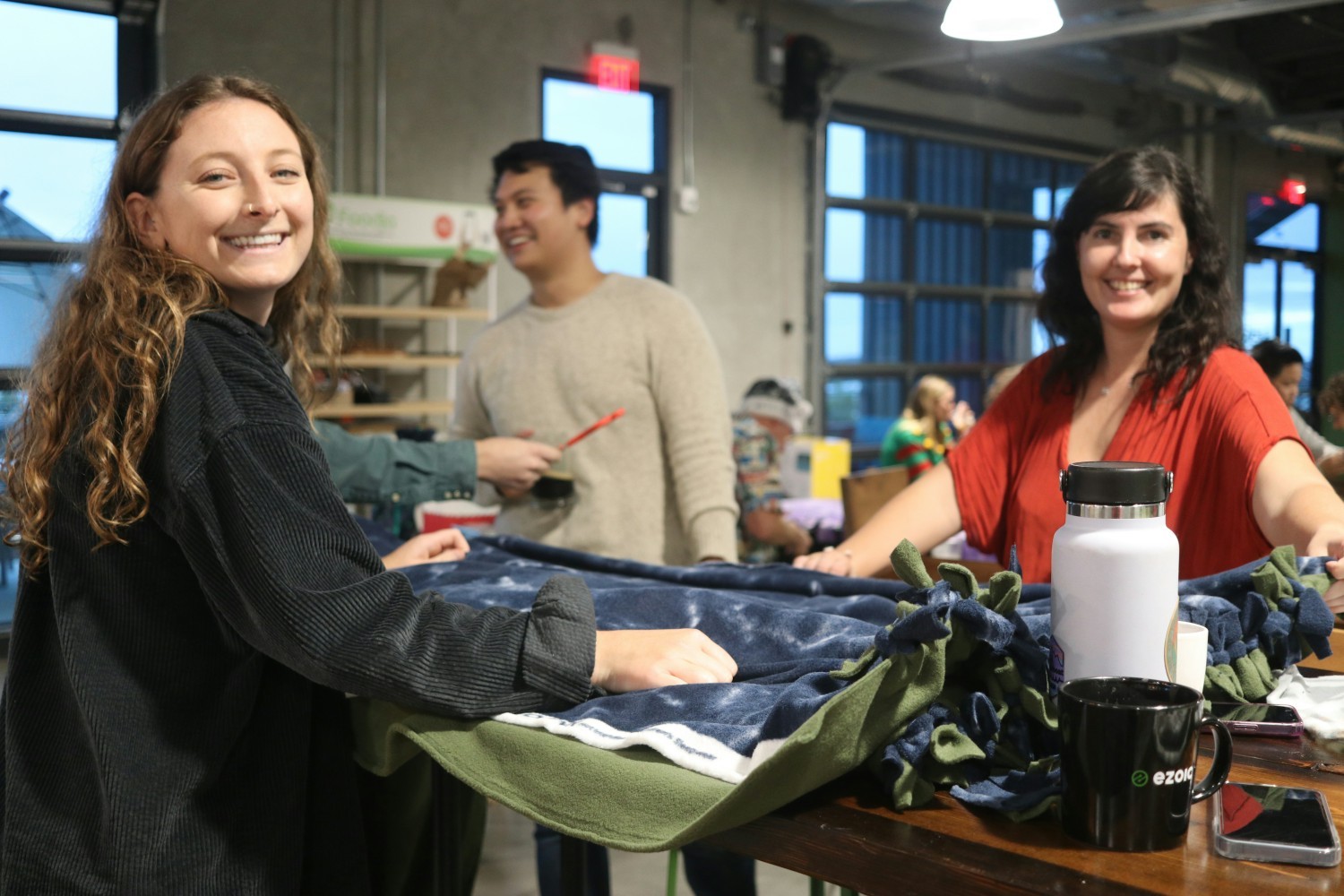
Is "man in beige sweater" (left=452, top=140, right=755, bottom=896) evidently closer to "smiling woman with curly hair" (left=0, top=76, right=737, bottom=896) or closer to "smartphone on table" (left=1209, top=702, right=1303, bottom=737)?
"smiling woman with curly hair" (left=0, top=76, right=737, bottom=896)

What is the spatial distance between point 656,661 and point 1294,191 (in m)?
4.86

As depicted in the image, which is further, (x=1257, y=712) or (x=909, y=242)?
(x=909, y=242)

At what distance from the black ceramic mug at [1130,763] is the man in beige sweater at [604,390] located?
166 centimetres

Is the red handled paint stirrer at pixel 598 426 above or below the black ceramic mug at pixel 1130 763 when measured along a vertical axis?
above

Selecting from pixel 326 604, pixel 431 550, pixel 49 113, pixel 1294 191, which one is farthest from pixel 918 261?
pixel 326 604

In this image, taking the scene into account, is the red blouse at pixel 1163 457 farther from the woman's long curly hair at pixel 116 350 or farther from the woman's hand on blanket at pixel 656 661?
the woman's long curly hair at pixel 116 350

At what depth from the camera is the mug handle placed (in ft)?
2.71

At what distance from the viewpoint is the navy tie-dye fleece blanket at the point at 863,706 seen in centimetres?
86

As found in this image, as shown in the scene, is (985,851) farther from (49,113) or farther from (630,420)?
(49,113)

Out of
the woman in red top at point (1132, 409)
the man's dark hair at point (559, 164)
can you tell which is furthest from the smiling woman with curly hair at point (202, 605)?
the man's dark hair at point (559, 164)

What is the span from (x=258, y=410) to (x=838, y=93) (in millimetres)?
8026

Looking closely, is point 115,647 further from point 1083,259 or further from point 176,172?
point 1083,259

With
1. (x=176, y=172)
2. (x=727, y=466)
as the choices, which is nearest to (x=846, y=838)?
(x=176, y=172)

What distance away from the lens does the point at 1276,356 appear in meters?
3.84
